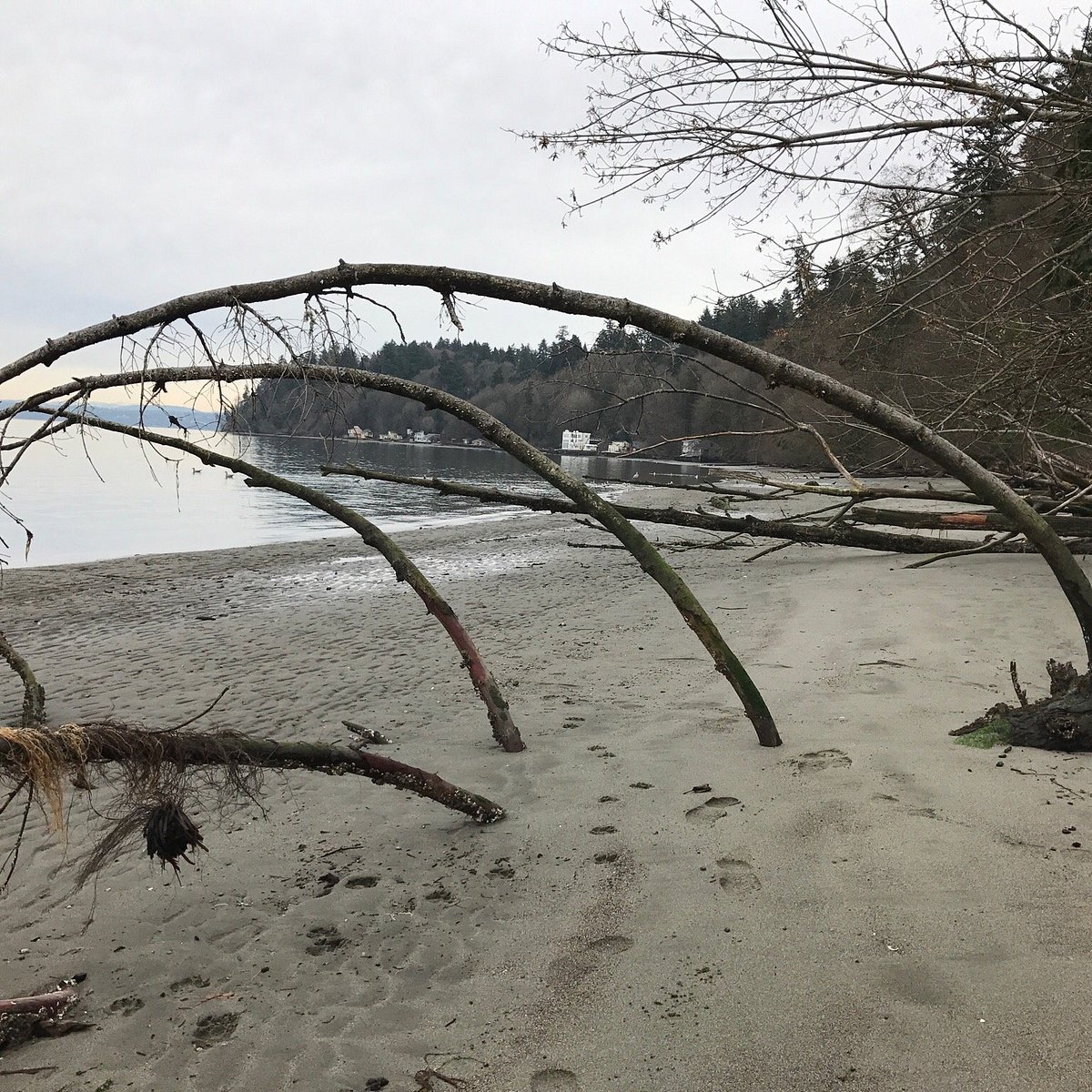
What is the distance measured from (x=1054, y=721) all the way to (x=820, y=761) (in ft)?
3.64

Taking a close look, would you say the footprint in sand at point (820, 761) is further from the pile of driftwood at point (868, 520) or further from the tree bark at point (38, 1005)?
the pile of driftwood at point (868, 520)

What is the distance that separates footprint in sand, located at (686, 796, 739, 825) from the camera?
3.72m

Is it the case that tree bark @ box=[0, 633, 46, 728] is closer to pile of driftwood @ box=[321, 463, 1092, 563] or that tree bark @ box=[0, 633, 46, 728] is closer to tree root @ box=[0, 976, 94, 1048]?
pile of driftwood @ box=[321, 463, 1092, 563]

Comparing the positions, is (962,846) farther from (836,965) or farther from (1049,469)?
(1049,469)

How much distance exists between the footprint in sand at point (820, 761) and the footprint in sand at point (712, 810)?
17.3 inches

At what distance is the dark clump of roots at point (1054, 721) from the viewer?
383cm

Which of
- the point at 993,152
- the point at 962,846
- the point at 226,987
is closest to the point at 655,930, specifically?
the point at 962,846

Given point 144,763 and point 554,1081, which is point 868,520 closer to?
point 554,1081

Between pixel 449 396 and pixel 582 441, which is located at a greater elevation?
pixel 582 441

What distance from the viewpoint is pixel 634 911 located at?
3.08 meters

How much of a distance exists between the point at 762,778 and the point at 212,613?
33.6ft

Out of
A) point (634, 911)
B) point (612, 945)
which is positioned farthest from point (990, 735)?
point (612, 945)

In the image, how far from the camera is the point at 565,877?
344cm

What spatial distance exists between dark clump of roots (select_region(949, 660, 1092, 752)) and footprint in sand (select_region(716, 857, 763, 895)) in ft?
5.31
